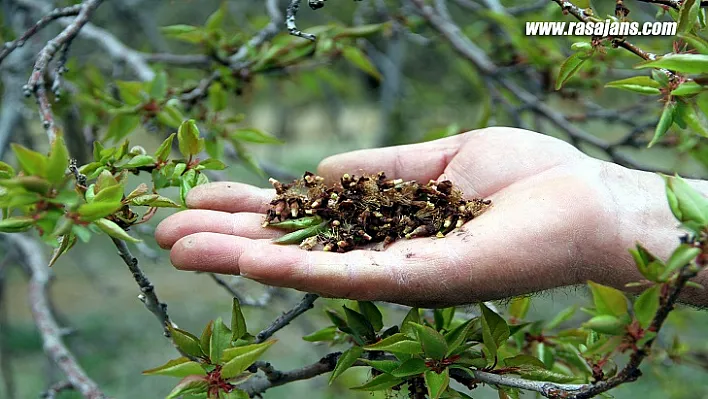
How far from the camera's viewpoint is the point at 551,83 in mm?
2926

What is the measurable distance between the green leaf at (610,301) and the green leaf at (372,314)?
518 mm

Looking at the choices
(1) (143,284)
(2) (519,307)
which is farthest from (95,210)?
(2) (519,307)

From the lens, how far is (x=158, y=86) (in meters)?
1.78

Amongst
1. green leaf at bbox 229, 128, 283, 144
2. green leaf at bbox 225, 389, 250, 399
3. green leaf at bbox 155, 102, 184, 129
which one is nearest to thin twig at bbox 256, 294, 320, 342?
green leaf at bbox 225, 389, 250, 399

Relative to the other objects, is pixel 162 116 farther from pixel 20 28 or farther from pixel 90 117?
pixel 20 28

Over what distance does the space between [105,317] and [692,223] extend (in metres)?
5.55

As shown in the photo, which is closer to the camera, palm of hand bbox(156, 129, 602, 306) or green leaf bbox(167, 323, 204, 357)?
green leaf bbox(167, 323, 204, 357)

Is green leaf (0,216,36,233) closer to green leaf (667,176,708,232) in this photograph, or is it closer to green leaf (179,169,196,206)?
green leaf (179,169,196,206)

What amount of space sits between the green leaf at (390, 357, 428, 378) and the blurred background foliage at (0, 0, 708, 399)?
1.56 feet

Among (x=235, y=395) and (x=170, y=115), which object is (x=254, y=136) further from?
(x=235, y=395)

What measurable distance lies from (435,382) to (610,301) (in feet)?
1.09

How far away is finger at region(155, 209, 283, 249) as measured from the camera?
1.36 meters

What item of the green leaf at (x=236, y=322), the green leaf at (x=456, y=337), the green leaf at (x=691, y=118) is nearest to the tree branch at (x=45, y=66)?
the green leaf at (x=236, y=322)

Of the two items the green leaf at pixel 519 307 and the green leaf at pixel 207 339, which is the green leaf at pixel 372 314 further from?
the green leaf at pixel 519 307
